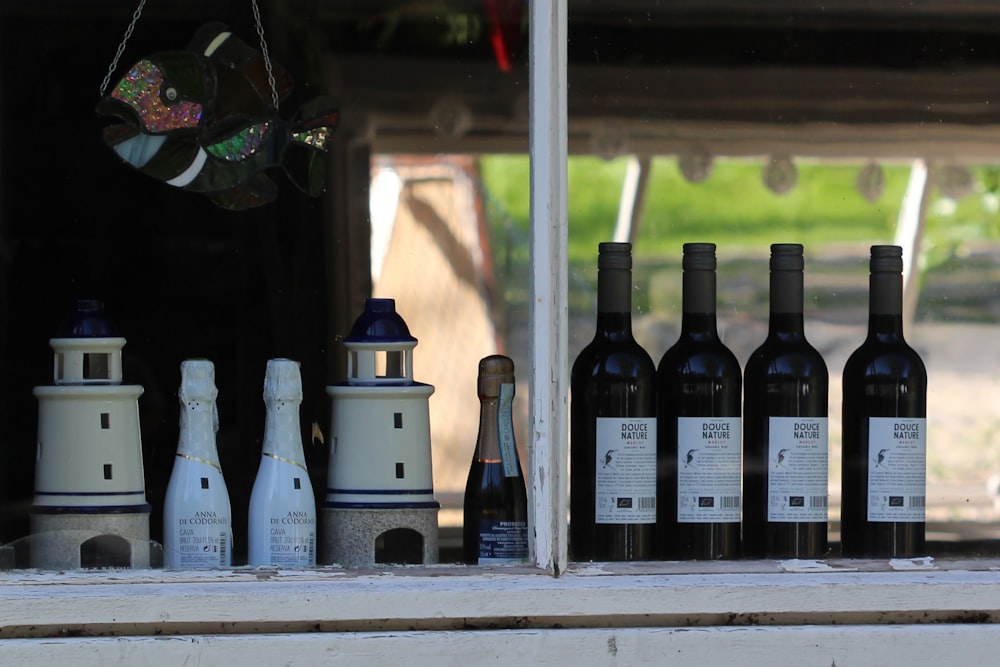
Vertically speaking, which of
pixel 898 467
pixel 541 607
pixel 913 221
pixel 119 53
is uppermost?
pixel 119 53

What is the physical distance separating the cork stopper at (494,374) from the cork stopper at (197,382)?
246 millimetres

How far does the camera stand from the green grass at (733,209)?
166cm

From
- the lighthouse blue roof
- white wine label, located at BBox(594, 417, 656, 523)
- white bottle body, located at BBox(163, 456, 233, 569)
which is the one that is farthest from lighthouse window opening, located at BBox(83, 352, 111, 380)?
white wine label, located at BBox(594, 417, 656, 523)

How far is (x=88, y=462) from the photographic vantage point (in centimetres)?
123

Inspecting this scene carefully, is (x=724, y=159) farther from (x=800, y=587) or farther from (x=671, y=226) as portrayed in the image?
(x=800, y=587)

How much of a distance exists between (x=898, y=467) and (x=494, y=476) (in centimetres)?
37

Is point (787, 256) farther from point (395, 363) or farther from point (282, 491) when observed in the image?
point (282, 491)

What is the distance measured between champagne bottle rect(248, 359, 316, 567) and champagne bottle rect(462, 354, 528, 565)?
164 millimetres

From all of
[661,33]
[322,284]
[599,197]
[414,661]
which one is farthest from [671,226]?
[414,661]

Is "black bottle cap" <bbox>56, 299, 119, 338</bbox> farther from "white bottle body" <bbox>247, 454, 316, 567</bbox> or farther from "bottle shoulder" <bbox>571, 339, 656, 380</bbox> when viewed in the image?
"bottle shoulder" <bbox>571, 339, 656, 380</bbox>

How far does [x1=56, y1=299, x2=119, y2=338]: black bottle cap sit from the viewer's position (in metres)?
1.25

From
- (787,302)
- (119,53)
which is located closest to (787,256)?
(787,302)

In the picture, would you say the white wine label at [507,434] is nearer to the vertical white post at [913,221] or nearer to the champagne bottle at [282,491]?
the champagne bottle at [282,491]

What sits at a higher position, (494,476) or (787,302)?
(787,302)
